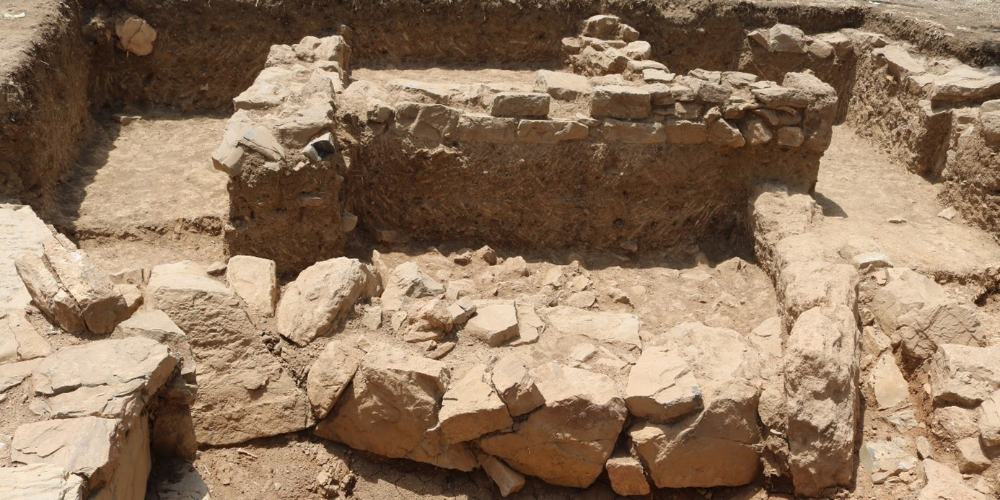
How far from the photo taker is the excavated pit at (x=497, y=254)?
3.85 meters

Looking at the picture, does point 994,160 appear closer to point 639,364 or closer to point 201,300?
point 639,364

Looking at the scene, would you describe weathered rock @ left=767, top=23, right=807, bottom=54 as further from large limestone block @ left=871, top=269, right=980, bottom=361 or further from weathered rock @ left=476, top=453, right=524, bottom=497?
weathered rock @ left=476, top=453, right=524, bottom=497

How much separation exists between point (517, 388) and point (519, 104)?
2.62 meters

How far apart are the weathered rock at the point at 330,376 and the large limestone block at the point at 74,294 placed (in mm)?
967

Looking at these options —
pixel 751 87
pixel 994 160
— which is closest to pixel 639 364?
pixel 751 87

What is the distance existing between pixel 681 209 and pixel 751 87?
3.39 ft

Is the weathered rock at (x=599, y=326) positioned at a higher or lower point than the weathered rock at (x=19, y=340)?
lower

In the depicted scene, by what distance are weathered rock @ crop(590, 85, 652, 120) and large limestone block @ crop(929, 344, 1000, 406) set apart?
2590mm

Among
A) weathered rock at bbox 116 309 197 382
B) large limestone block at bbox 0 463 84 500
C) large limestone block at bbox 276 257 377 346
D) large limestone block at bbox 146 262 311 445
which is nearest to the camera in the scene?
large limestone block at bbox 0 463 84 500

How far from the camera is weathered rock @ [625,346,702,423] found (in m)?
3.86

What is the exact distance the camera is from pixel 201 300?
3.96 metres

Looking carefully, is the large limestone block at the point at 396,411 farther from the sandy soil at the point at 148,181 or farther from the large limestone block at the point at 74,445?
the sandy soil at the point at 148,181

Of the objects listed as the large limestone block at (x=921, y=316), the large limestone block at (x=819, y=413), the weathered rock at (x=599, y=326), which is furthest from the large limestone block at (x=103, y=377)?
the large limestone block at (x=921, y=316)

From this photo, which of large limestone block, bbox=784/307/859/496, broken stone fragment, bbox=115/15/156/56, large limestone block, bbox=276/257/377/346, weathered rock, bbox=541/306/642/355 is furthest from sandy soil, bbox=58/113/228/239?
large limestone block, bbox=784/307/859/496
